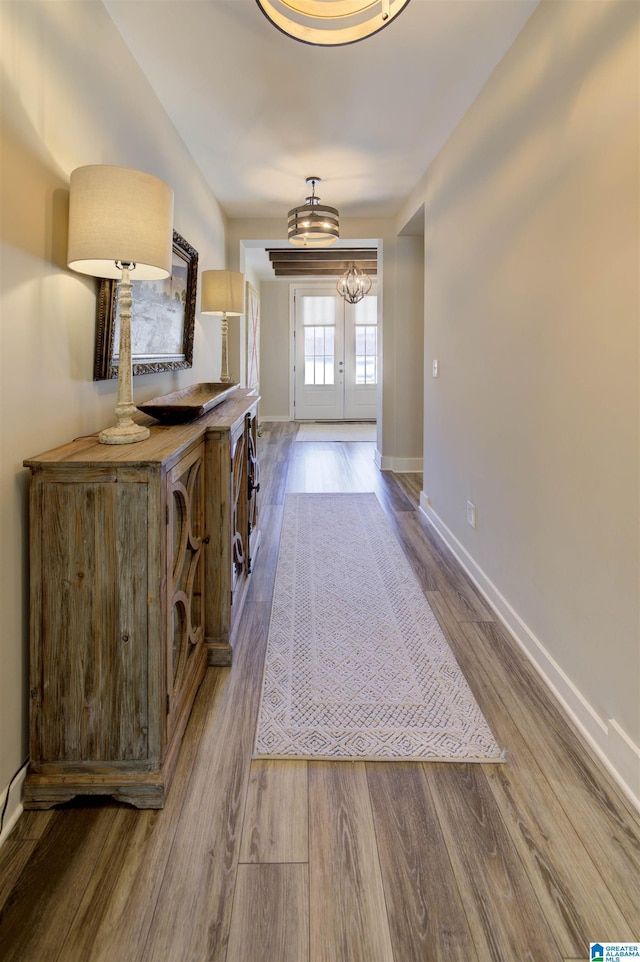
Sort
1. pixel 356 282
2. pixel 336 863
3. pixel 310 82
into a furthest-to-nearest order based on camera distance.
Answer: pixel 356 282
pixel 310 82
pixel 336 863

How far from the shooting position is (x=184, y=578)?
1.76m

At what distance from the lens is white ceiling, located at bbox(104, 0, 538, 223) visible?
207 centimetres

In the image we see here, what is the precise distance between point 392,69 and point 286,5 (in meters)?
0.99

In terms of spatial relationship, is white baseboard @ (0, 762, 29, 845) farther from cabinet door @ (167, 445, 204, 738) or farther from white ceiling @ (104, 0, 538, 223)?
white ceiling @ (104, 0, 538, 223)

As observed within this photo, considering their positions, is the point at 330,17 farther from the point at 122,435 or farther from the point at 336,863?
the point at 336,863

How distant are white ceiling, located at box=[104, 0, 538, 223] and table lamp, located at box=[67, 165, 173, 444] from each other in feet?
3.43

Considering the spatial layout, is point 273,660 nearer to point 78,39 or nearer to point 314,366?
point 78,39

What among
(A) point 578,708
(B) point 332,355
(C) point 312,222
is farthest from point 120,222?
(B) point 332,355

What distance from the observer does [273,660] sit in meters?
2.11

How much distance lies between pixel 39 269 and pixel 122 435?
0.50 m

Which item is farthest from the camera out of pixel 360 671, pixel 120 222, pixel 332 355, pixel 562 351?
pixel 332 355

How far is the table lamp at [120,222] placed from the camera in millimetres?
1444

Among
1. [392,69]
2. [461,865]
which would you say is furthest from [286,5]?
[461,865]

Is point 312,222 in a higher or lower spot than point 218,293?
higher
